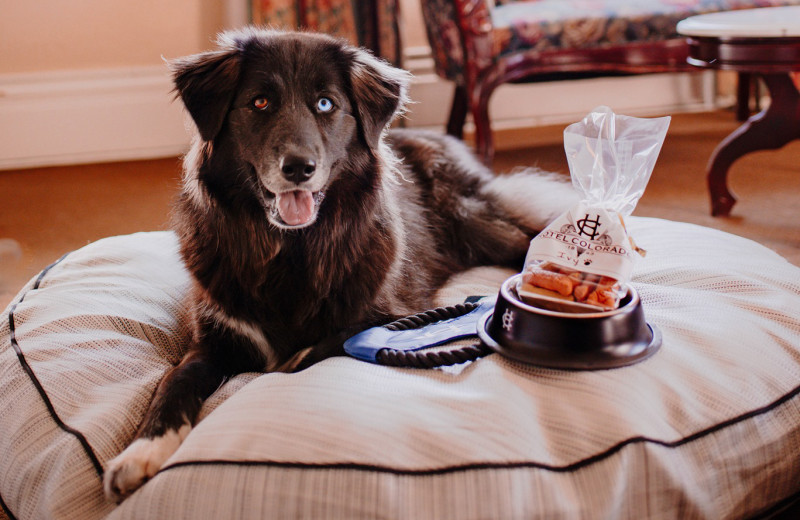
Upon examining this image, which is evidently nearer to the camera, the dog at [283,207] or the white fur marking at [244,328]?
the dog at [283,207]

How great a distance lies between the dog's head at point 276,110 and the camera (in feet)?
5.51

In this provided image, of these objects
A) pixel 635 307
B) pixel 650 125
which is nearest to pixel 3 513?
pixel 635 307

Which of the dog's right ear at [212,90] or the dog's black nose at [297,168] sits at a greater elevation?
the dog's right ear at [212,90]

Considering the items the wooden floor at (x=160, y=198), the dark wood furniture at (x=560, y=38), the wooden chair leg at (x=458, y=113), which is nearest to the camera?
the wooden floor at (x=160, y=198)

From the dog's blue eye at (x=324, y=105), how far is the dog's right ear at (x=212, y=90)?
0.20 m

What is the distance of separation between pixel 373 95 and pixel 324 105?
0.55 feet

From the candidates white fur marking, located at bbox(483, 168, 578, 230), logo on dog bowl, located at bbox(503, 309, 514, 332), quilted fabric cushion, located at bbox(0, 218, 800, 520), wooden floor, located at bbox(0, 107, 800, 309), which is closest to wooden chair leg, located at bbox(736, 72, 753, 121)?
wooden floor, located at bbox(0, 107, 800, 309)

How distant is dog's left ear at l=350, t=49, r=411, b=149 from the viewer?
73.9 inches

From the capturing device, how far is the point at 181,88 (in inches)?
70.6

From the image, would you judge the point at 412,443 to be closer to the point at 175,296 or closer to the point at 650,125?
the point at 650,125

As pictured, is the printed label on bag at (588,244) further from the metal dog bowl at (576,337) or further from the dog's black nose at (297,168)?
the dog's black nose at (297,168)

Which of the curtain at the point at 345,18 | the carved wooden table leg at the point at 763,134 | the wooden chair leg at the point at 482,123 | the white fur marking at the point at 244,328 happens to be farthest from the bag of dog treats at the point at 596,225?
the curtain at the point at 345,18

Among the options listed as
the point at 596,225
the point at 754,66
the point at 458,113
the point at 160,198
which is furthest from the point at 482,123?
the point at 596,225

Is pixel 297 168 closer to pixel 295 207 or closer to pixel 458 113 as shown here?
pixel 295 207
